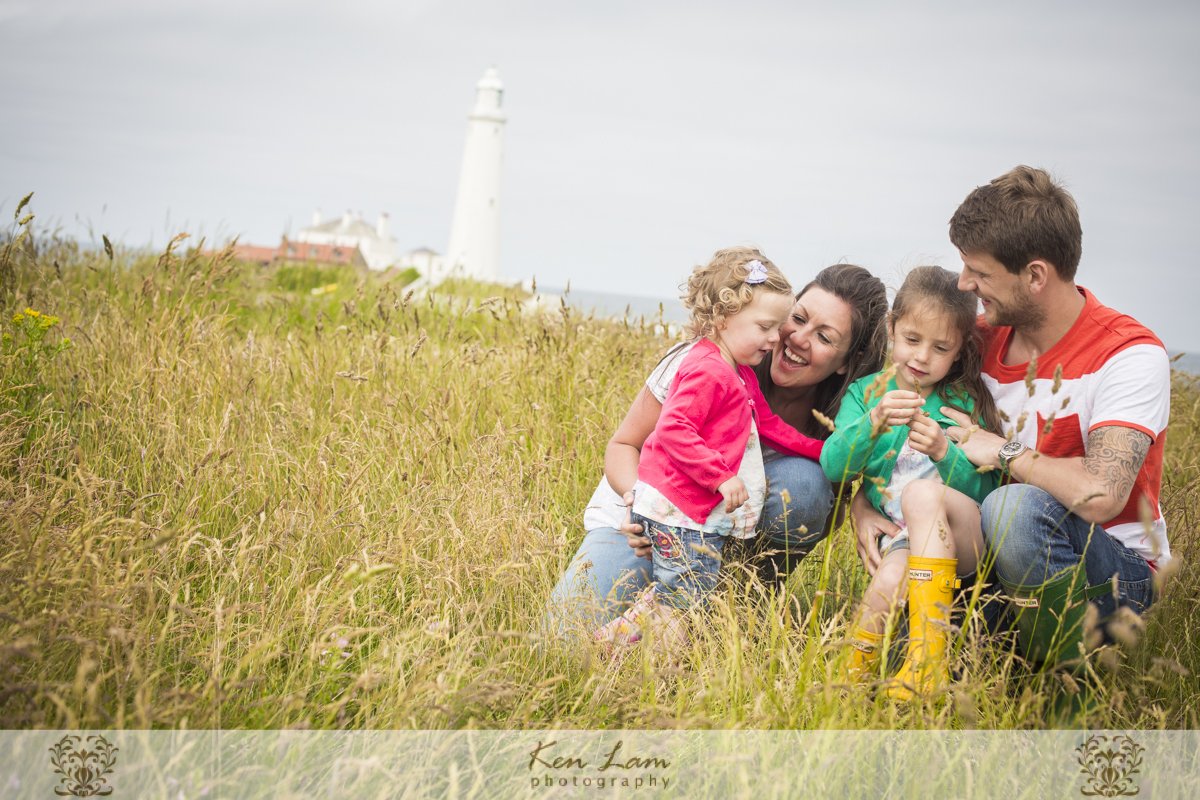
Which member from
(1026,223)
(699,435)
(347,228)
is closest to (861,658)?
(699,435)

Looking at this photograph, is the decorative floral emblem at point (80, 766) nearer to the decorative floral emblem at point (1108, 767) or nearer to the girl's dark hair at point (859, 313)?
the decorative floral emblem at point (1108, 767)

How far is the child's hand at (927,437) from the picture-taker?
8.42ft

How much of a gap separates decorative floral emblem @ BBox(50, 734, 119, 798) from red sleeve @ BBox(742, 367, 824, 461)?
2125 mm

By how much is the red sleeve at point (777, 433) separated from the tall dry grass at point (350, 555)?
454 millimetres

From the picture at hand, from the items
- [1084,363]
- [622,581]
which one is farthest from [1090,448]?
[622,581]

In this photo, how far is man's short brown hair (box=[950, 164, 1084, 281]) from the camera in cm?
267

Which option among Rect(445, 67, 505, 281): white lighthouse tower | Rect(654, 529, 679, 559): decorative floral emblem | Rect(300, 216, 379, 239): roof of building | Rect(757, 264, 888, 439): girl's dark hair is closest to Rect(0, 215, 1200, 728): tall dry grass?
Rect(654, 529, 679, 559): decorative floral emblem

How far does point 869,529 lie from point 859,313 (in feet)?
2.40

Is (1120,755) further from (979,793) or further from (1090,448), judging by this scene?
(1090,448)

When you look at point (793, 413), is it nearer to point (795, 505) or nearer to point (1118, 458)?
point (795, 505)

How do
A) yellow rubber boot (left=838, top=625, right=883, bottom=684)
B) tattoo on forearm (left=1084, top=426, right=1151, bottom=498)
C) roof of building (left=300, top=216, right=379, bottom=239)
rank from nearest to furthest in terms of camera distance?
yellow rubber boot (left=838, top=625, right=883, bottom=684) → tattoo on forearm (left=1084, top=426, right=1151, bottom=498) → roof of building (left=300, top=216, right=379, bottom=239)

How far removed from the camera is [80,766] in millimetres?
1681

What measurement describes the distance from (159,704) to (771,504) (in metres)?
1.86

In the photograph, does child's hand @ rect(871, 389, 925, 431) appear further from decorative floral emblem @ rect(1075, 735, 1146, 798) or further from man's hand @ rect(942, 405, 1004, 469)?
decorative floral emblem @ rect(1075, 735, 1146, 798)
